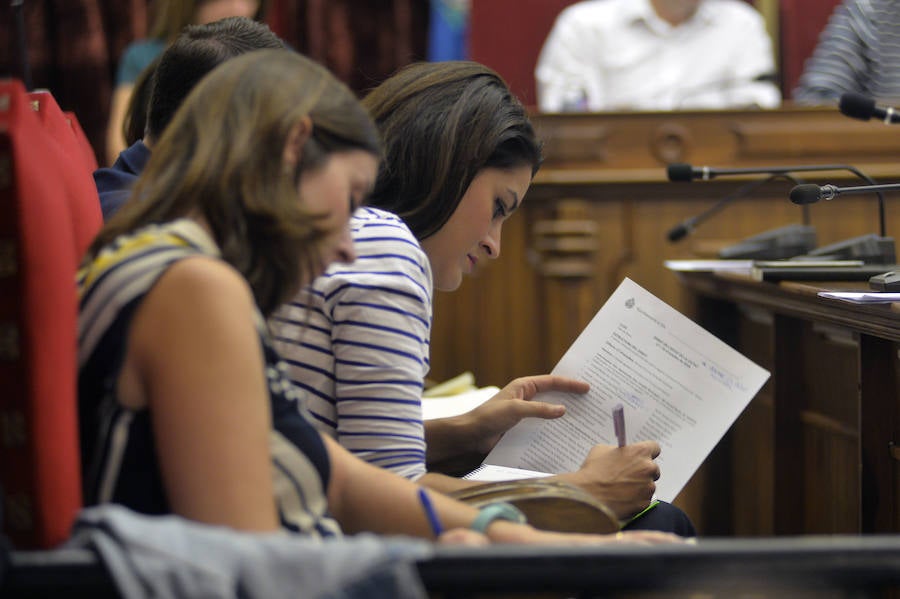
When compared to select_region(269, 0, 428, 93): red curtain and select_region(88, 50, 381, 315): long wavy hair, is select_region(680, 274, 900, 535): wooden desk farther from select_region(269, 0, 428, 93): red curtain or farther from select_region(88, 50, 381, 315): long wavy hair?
select_region(269, 0, 428, 93): red curtain

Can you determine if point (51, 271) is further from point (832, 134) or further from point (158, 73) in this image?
point (832, 134)

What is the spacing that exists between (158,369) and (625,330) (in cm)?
86

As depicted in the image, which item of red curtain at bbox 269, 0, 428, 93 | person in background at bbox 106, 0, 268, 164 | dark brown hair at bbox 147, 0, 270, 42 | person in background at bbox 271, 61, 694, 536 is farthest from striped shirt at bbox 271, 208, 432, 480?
red curtain at bbox 269, 0, 428, 93

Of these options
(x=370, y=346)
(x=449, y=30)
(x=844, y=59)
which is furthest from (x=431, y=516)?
(x=449, y=30)

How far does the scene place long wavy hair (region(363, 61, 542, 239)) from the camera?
5.42 ft

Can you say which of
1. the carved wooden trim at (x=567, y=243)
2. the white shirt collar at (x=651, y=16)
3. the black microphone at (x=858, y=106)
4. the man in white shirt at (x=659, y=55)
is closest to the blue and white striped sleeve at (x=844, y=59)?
the man in white shirt at (x=659, y=55)

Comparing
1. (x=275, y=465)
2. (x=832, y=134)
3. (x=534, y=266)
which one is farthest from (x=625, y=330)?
(x=832, y=134)

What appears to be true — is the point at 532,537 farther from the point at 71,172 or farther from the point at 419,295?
the point at 71,172

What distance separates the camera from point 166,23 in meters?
3.75

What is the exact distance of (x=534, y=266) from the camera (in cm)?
345

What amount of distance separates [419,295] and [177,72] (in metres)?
0.66

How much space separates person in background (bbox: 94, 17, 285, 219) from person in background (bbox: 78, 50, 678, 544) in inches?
26.4

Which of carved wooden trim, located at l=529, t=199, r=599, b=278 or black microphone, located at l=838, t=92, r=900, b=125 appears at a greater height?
black microphone, located at l=838, t=92, r=900, b=125

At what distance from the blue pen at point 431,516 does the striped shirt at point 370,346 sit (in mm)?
176
